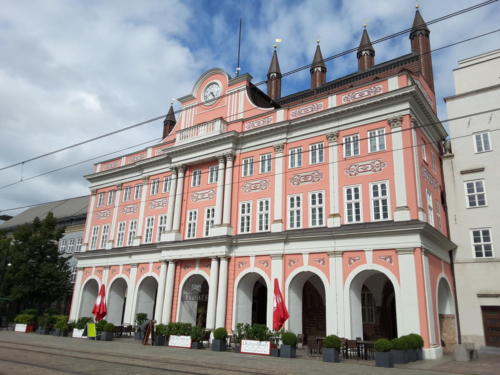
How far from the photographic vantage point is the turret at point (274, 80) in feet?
133

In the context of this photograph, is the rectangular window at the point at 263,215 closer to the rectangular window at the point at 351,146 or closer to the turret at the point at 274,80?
the rectangular window at the point at 351,146

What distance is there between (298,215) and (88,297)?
72.6ft

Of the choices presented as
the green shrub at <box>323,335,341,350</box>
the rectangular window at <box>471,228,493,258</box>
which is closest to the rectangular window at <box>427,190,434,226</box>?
the rectangular window at <box>471,228,493,258</box>

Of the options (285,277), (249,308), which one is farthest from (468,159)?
(249,308)

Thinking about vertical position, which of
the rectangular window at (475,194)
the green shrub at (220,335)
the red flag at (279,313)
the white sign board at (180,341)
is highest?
the rectangular window at (475,194)

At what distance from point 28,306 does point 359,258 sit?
35520mm

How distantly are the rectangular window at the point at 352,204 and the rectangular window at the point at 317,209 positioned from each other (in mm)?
1488

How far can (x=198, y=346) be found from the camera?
878 inches

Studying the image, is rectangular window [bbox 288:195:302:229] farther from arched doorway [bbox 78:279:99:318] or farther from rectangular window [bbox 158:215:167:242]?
arched doorway [bbox 78:279:99:318]

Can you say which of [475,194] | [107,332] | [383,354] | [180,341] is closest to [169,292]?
[107,332]

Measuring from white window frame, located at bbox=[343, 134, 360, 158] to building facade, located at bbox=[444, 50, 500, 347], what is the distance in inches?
229

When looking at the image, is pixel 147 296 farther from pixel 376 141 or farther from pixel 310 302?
pixel 376 141

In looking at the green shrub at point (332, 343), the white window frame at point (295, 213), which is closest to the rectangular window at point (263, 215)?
the white window frame at point (295, 213)

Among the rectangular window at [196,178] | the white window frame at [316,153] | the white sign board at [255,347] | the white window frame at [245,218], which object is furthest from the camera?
the rectangular window at [196,178]
